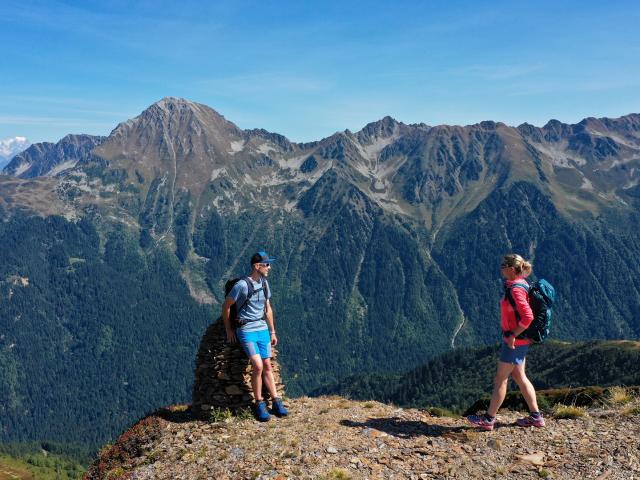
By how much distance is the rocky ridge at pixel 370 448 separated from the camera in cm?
1407

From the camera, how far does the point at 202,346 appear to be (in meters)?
20.0

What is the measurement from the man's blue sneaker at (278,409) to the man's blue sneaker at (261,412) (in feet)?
2.08

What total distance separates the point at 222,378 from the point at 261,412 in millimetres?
1979

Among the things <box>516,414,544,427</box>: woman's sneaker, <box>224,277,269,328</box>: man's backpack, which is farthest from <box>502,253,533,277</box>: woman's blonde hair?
<box>224,277,269,328</box>: man's backpack

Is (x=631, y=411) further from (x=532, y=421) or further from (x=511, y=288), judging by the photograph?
(x=511, y=288)

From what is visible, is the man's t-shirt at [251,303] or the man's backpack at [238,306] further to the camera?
the man's backpack at [238,306]

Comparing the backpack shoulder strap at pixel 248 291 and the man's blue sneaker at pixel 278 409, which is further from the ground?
the backpack shoulder strap at pixel 248 291

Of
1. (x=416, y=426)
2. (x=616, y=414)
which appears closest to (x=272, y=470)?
(x=416, y=426)

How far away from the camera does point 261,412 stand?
728 inches

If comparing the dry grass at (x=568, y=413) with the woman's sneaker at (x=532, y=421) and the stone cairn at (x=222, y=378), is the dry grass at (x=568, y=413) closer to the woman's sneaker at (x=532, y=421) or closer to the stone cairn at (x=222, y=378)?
the woman's sneaker at (x=532, y=421)

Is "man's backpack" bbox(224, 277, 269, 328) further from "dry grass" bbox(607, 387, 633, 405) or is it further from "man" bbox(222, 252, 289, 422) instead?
"dry grass" bbox(607, 387, 633, 405)

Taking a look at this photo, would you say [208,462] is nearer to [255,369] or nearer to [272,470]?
[272,470]

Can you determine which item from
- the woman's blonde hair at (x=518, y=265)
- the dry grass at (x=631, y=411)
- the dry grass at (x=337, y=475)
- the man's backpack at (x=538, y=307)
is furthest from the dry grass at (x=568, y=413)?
the dry grass at (x=337, y=475)

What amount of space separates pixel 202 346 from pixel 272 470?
679 centimetres
